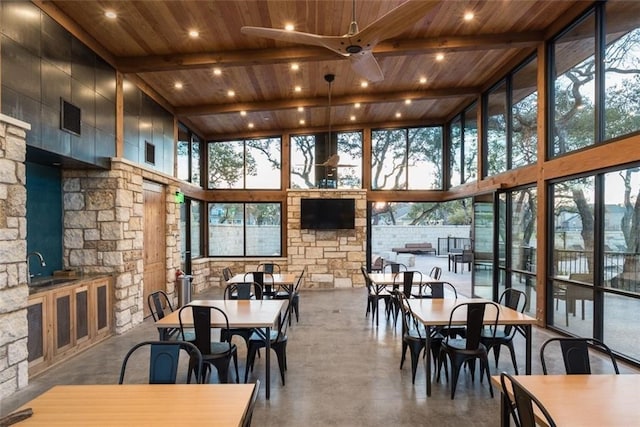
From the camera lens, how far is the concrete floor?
114 inches

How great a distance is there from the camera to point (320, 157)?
9.39 metres

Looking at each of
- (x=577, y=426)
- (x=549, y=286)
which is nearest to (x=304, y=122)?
(x=549, y=286)

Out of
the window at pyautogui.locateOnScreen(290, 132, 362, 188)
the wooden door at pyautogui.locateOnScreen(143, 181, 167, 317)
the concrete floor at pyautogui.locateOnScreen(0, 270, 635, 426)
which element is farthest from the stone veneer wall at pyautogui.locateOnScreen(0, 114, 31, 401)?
the window at pyautogui.locateOnScreen(290, 132, 362, 188)

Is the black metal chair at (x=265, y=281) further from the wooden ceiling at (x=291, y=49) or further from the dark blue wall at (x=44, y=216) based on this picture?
the wooden ceiling at (x=291, y=49)

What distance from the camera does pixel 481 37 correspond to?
5012 mm

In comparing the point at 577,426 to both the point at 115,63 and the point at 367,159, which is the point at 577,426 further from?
the point at 367,159

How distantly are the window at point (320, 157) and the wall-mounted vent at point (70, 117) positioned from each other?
18.1ft

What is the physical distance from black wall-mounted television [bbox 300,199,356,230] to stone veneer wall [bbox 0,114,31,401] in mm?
6057

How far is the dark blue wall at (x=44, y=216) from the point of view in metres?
4.42

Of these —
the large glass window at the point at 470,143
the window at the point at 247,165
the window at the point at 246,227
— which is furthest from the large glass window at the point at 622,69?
the window at the point at 246,227

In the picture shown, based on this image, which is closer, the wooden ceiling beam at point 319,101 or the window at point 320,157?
the wooden ceiling beam at point 319,101

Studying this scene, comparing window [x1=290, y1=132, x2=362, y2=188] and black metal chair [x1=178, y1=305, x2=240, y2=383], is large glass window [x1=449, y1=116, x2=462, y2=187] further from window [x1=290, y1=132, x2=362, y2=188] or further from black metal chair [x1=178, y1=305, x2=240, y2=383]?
black metal chair [x1=178, y1=305, x2=240, y2=383]

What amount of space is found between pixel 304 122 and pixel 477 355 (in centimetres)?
672

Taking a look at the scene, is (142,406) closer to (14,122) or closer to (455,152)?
(14,122)
